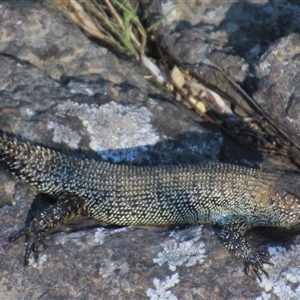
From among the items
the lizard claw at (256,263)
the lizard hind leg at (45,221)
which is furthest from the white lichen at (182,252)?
the lizard hind leg at (45,221)

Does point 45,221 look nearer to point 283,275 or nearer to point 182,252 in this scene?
point 182,252

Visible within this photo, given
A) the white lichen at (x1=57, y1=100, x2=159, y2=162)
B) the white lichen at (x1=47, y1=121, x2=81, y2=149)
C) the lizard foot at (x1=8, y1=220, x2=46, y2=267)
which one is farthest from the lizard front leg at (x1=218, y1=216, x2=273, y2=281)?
the white lichen at (x1=47, y1=121, x2=81, y2=149)

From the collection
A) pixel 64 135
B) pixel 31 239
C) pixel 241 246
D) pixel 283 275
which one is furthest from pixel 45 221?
pixel 283 275

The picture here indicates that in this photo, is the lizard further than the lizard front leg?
Yes

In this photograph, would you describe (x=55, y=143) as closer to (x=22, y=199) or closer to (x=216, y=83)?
(x=22, y=199)

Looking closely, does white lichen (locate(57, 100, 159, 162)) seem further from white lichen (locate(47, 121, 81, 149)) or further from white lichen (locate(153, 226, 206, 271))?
white lichen (locate(153, 226, 206, 271))

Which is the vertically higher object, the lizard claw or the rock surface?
the rock surface

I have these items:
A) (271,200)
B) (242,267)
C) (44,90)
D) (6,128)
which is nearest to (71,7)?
(44,90)
